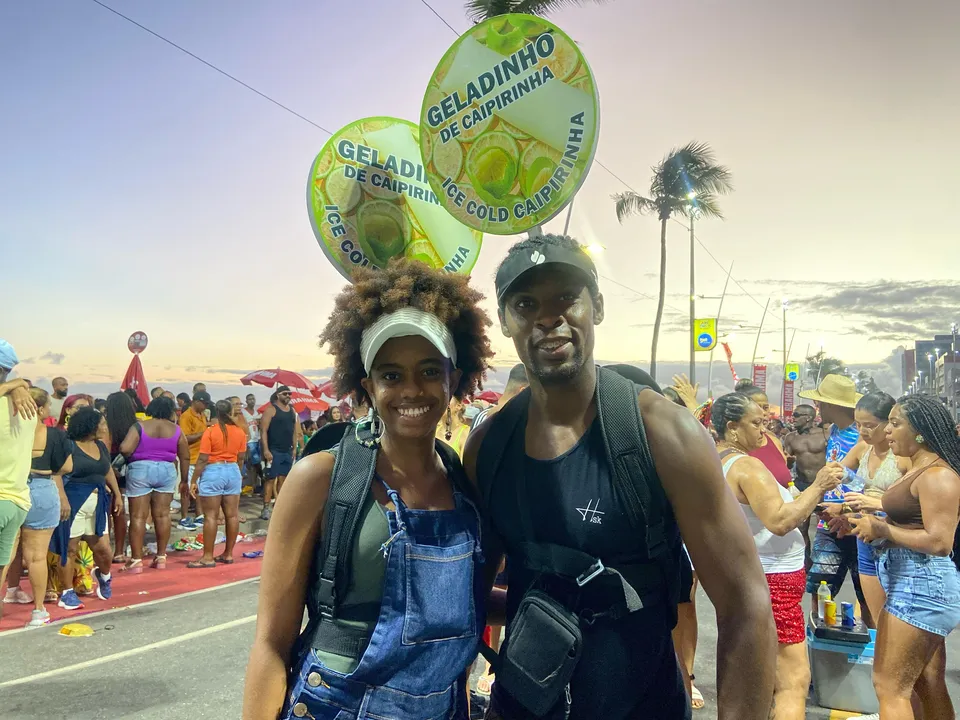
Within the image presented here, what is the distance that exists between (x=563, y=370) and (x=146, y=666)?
4.59 meters

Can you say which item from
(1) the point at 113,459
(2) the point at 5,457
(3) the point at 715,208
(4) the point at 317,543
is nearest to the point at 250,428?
(1) the point at 113,459

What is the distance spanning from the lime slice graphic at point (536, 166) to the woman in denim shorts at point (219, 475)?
258 inches

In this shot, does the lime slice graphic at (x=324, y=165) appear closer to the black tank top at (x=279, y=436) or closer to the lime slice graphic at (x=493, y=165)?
the lime slice graphic at (x=493, y=165)

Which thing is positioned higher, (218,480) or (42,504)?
(42,504)

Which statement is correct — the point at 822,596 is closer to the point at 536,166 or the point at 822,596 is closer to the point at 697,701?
the point at 697,701

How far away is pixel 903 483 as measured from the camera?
12.7 ft

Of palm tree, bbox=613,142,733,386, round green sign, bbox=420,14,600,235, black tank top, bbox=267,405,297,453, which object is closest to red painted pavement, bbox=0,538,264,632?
black tank top, bbox=267,405,297,453

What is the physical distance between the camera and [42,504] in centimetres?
603

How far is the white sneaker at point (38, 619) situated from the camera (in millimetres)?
5922

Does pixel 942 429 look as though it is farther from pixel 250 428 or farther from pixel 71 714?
pixel 250 428

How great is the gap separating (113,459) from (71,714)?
4.80m

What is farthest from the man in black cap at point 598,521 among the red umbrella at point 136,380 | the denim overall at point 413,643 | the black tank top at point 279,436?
the red umbrella at point 136,380

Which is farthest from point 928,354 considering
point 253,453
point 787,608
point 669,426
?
point 669,426

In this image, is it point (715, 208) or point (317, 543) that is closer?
point (317, 543)
